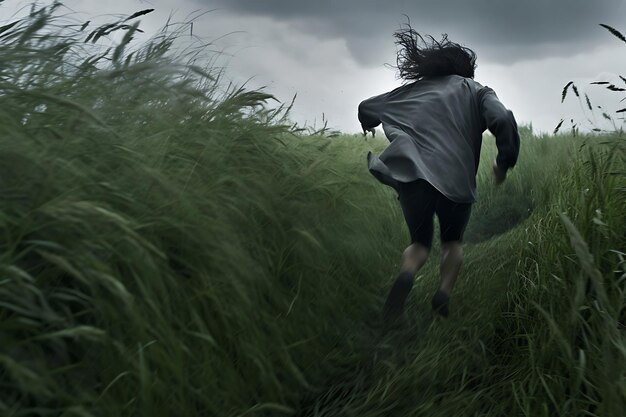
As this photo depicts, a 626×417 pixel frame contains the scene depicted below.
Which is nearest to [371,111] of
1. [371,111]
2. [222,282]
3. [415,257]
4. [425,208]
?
[371,111]

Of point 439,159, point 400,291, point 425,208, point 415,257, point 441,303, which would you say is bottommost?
point 441,303

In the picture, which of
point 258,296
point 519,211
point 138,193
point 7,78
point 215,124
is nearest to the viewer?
point 138,193

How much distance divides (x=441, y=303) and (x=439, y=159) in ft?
2.52

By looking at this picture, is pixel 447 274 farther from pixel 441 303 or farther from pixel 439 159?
pixel 439 159

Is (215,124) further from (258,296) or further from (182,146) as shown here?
(258,296)

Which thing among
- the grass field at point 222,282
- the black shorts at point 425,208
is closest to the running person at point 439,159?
the black shorts at point 425,208

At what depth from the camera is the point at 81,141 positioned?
2.60 m

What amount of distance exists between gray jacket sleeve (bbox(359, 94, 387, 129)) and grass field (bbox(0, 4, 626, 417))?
1.51 feet

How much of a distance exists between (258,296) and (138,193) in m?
0.75

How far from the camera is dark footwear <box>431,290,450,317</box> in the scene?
3744 millimetres

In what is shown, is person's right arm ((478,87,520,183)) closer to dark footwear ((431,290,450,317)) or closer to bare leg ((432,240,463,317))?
bare leg ((432,240,463,317))

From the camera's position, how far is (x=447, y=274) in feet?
12.6

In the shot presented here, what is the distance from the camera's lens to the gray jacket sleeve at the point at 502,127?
12.2 ft

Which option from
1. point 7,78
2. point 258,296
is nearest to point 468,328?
point 258,296
